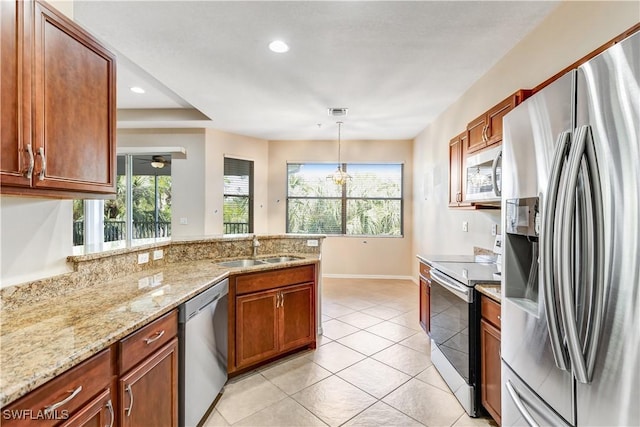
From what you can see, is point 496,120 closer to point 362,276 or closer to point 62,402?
point 62,402

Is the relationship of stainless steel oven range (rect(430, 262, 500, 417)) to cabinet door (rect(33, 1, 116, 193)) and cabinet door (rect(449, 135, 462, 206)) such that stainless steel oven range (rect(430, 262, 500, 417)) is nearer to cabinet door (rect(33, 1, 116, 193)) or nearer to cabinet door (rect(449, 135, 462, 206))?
cabinet door (rect(449, 135, 462, 206))

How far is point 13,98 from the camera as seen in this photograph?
1208mm

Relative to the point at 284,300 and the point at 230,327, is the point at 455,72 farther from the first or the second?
the point at 230,327

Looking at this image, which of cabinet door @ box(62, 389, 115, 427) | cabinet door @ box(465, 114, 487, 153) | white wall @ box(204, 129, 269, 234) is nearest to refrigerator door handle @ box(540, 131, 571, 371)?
cabinet door @ box(465, 114, 487, 153)

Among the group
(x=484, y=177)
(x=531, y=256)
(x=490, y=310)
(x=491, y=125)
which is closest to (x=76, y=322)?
(x=531, y=256)

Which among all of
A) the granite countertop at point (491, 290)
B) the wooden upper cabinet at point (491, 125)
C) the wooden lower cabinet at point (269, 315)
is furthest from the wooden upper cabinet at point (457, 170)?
the wooden lower cabinet at point (269, 315)

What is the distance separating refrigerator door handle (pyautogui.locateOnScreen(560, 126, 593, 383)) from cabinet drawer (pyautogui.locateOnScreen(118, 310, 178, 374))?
5.35 feet

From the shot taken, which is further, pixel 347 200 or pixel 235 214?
pixel 347 200

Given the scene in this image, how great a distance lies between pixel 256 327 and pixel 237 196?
12.6 feet

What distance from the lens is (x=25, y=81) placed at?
49.2 inches

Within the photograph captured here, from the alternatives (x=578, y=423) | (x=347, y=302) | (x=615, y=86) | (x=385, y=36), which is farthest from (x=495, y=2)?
(x=347, y=302)

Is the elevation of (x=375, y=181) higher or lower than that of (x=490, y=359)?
higher

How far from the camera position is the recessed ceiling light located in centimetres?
266

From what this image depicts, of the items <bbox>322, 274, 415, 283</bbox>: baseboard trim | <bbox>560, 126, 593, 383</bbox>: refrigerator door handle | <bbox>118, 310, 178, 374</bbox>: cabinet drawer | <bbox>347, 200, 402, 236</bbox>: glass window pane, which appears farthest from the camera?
<bbox>347, 200, 402, 236</bbox>: glass window pane
